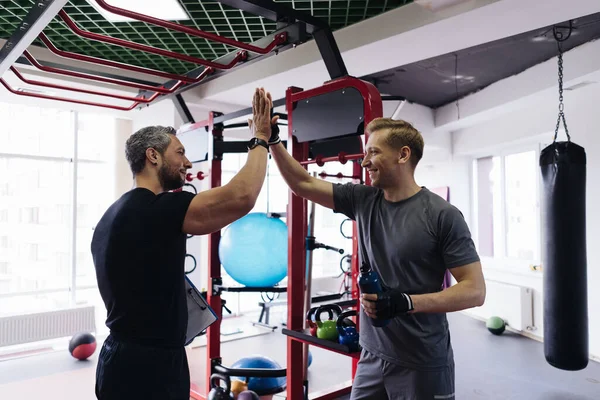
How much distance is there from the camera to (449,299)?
1358mm

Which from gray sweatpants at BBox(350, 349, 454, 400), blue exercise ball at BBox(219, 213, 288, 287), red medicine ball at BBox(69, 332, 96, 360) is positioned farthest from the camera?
red medicine ball at BBox(69, 332, 96, 360)

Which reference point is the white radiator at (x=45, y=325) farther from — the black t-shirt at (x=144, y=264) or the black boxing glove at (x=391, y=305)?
the black boxing glove at (x=391, y=305)

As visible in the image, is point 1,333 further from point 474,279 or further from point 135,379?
point 474,279

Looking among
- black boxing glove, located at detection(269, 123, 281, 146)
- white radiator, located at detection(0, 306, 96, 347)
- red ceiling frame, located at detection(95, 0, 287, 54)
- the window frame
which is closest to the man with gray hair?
black boxing glove, located at detection(269, 123, 281, 146)

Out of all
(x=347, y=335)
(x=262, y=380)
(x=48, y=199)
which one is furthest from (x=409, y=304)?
(x=48, y=199)

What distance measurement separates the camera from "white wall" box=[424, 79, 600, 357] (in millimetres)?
4312

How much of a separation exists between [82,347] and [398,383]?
3.73 m

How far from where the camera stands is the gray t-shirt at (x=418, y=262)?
1432mm

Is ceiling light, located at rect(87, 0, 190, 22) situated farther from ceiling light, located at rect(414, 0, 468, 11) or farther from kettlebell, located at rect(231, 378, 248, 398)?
kettlebell, located at rect(231, 378, 248, 398)

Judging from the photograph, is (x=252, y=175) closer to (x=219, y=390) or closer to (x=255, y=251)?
(x=255, y=251)

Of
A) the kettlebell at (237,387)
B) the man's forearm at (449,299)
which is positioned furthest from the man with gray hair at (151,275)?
the kettlebell at (237,387)

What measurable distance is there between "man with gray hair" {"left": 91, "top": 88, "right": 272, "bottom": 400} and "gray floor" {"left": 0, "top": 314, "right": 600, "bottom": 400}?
231 centimetres

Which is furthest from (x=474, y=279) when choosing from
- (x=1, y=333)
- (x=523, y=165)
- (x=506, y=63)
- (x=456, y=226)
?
(x=523, y=165)

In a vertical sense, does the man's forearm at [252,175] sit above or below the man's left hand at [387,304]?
above
